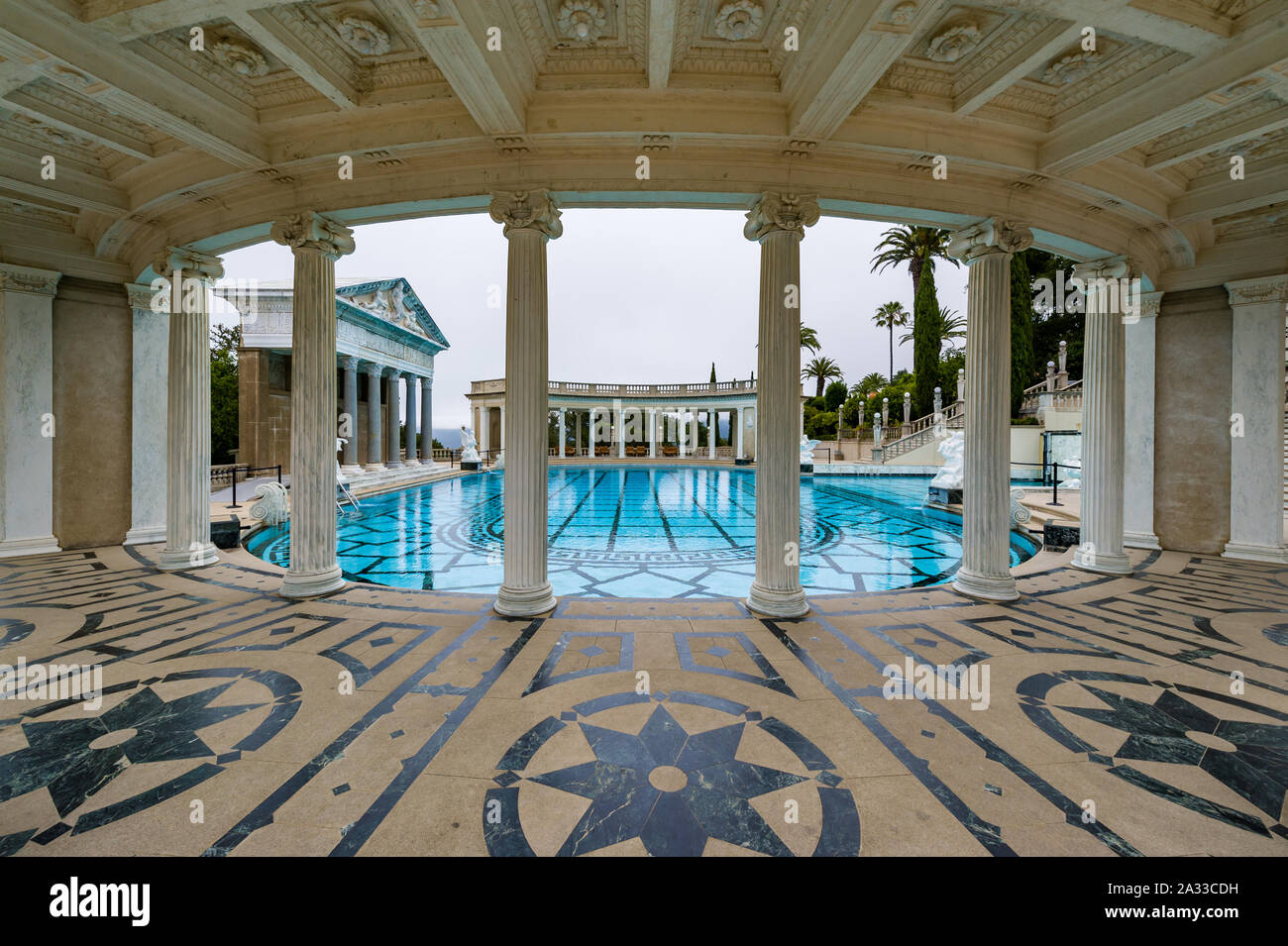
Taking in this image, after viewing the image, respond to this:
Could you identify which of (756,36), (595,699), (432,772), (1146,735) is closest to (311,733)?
(432,772)

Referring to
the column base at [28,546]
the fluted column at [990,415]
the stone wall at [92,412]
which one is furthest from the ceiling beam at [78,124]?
the fluted column at [990,415]

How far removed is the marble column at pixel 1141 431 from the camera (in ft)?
27.8

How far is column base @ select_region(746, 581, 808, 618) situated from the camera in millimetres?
5270

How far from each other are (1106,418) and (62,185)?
15316 mm

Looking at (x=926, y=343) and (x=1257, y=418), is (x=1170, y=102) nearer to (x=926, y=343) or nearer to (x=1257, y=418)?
(x=1257, y=418)

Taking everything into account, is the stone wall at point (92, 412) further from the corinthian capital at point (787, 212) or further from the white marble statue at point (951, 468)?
the white marble statue at point (951, 468)

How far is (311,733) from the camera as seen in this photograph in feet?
10.2

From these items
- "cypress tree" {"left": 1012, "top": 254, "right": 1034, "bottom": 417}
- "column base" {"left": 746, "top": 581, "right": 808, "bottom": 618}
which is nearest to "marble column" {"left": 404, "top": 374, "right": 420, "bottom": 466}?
"column base" {"left": 746, "top": 581, "right": 808, "bottom": 618}

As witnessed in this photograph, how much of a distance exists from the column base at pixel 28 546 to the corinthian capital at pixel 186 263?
17.2 ft

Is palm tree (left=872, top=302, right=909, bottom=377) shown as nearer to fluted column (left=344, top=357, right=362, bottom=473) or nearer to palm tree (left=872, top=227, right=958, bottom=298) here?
palm tree (left=872, top=227, right=958, bottom=298)

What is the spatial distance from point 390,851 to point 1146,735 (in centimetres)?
468

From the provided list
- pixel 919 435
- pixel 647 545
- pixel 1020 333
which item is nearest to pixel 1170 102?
pixel 647 545

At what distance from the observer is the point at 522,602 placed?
17.5 ft

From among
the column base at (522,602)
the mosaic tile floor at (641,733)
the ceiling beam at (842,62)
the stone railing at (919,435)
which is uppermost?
the ceiling beam at (842,62)
